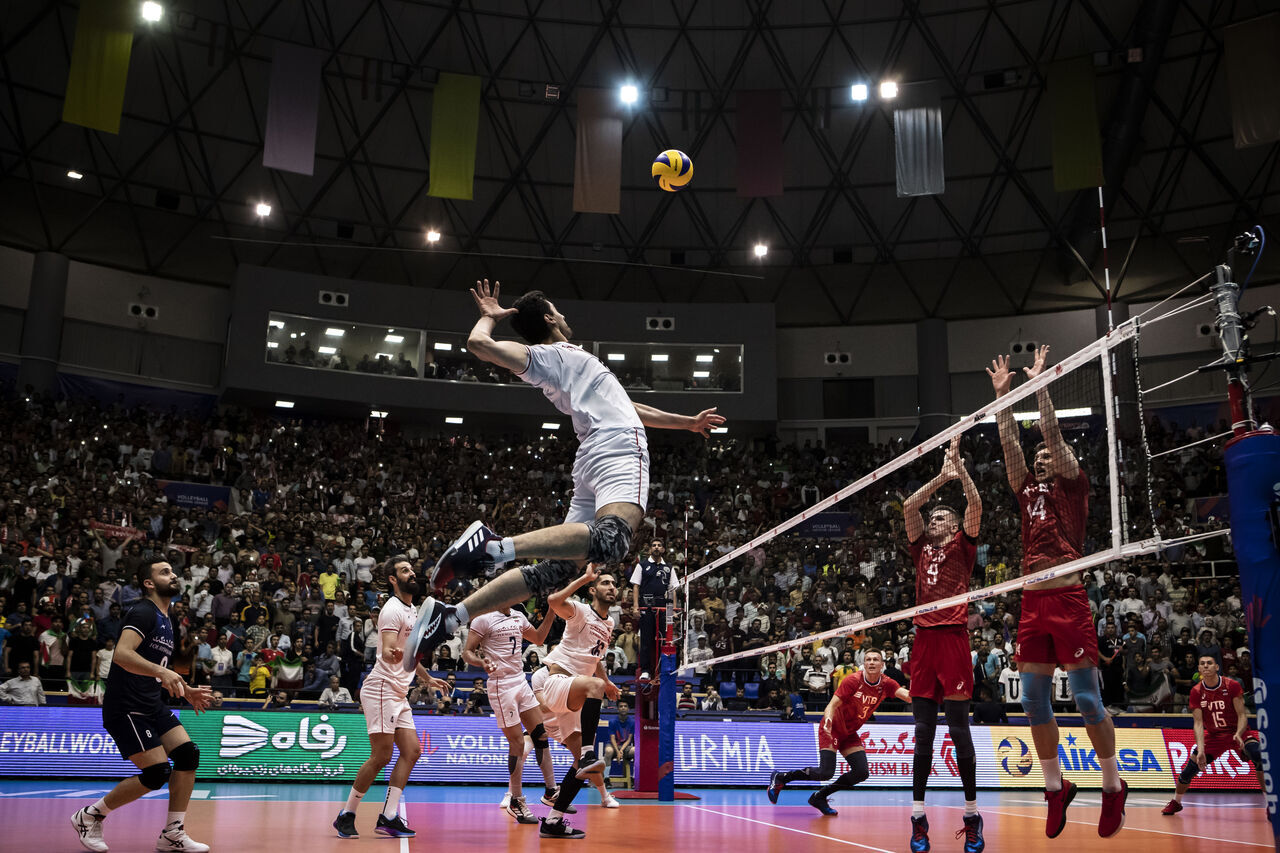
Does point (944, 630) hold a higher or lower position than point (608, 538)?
lower

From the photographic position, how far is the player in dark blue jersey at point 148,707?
7643 millimetres

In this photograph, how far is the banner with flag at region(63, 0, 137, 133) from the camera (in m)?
24.0

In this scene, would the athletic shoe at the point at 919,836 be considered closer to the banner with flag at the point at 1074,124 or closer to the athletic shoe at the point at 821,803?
the athletic shoe at the point at 821,803

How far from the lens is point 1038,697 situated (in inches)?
297

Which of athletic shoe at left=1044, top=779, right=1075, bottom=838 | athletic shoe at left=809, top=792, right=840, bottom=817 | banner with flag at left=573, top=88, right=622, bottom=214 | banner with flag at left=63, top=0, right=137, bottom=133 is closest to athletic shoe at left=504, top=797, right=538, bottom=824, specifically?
athletic shoe at left=809, top=792, right=840, bottom=817

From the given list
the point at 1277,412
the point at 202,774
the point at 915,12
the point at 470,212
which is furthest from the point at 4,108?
the point at 1277,412

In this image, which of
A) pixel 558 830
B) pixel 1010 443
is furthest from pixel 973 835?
pixel 558 830

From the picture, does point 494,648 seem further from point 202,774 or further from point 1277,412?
point 1277,412

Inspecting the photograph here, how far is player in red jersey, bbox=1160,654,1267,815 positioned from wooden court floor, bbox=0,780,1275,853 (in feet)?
2.34

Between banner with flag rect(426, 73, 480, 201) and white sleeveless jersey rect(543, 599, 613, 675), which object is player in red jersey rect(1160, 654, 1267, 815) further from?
banner with flag rect(426, 73, 480, 201)

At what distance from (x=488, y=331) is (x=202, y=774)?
446 inches

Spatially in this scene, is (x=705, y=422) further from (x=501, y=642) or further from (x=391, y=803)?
(x=501, y=642)

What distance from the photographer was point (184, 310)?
1359 inches

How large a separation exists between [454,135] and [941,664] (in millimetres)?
23290
